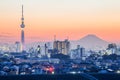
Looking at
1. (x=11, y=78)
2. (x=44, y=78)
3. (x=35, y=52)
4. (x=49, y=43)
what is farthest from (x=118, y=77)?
(x=49, y=43)

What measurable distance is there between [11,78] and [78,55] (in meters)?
107

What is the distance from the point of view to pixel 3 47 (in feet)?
629

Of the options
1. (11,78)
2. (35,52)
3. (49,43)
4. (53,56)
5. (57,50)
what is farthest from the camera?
(49,43)

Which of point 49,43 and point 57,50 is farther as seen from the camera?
point 49,43

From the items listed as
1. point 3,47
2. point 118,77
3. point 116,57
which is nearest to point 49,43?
point 3,47

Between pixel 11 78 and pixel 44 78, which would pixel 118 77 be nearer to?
pixel 44 78

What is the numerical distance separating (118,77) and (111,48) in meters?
93.0

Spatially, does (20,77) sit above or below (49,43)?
below

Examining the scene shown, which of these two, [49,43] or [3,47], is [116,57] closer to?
[49,43]

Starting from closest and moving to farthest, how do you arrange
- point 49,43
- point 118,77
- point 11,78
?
point 11,78
point 118,77
point 49,43

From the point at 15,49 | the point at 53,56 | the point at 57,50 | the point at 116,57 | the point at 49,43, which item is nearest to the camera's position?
the point at 116,57

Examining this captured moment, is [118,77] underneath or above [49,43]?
underneath

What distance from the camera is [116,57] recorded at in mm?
106500

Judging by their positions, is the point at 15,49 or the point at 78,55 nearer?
the point at 78,55
